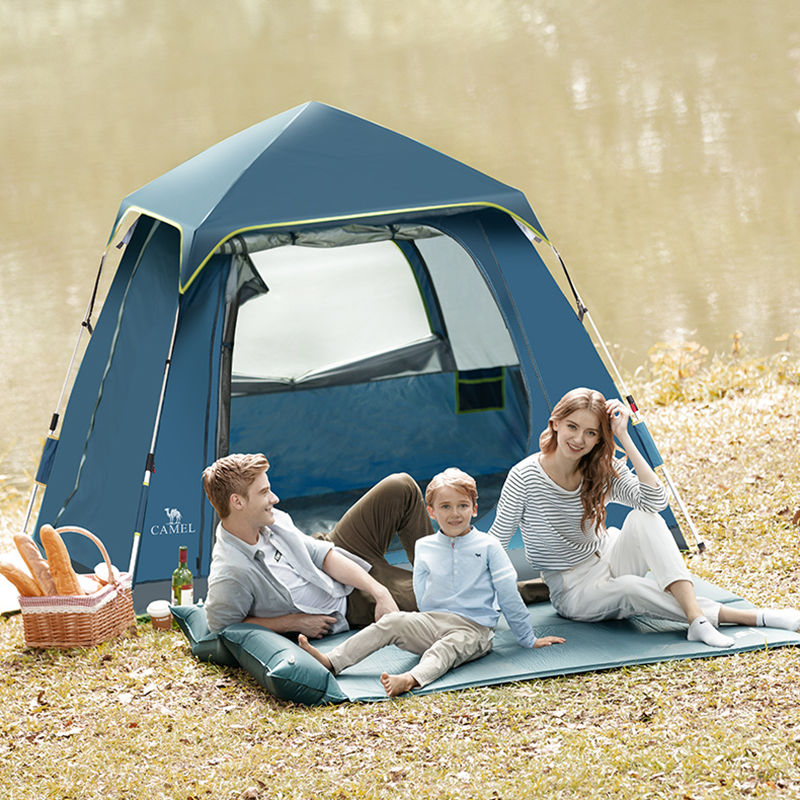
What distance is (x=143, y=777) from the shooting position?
272cm

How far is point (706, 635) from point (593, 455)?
2.20 ft

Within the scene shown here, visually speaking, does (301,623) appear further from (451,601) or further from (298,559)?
(451,601)

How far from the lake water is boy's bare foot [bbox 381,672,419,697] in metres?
5.21

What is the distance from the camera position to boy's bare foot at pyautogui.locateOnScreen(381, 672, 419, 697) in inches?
120

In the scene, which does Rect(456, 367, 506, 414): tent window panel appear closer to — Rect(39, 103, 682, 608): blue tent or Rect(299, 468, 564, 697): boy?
Rect(39, 103, 682, 608): blue tent

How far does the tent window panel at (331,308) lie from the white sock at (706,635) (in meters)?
2.48

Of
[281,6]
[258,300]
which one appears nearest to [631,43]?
[281,6]

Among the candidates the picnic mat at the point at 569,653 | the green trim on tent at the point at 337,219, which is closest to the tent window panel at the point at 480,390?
the green trim on tent at the point at 337,219

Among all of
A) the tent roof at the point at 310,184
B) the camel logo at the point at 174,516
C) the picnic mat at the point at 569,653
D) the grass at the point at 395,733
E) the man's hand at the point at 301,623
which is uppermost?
the tent roof at the point at 310,184

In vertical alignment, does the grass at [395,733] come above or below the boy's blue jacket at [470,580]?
below

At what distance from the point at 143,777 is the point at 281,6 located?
23.6 meters

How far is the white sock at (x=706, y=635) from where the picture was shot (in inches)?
126

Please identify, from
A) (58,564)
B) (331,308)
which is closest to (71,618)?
(58,564)

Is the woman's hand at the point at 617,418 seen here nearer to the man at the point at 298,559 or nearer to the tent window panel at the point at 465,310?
the man at the point at 298,559
